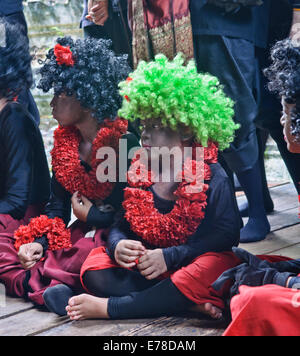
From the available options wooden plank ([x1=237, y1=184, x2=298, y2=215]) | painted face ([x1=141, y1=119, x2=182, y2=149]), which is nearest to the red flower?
painted face ([x1=141, y1=119, x2=182, y2=149])

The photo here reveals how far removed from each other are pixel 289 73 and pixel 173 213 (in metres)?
0.63

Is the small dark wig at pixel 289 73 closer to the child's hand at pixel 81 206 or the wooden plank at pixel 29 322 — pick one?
the child's hand at pixel 81 206

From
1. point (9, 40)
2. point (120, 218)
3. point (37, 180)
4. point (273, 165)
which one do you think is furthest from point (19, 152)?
point (273, 165)

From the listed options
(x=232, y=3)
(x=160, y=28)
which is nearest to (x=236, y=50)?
(x=232, y=3)

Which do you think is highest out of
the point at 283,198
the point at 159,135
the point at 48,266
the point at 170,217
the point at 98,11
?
the point at 98,11

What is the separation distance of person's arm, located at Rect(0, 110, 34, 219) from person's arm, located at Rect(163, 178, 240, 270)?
2.94ft

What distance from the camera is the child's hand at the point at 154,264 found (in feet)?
6.56

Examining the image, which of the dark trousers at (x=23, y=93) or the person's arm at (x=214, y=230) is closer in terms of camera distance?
the person's arm at (x=214, y=230)

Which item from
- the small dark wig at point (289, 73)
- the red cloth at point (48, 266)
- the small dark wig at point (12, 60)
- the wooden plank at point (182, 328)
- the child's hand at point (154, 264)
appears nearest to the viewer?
the small dark wig at point (289, 73)

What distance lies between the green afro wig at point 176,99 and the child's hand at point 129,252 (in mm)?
446

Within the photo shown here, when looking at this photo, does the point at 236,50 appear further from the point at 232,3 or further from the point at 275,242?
the point at 275,242

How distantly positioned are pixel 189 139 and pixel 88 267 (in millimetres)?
615

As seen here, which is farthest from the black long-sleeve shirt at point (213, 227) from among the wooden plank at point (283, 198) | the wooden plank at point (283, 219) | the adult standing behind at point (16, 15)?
the wooden plank at point (283, 198)

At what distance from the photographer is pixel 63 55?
235 centimetres
